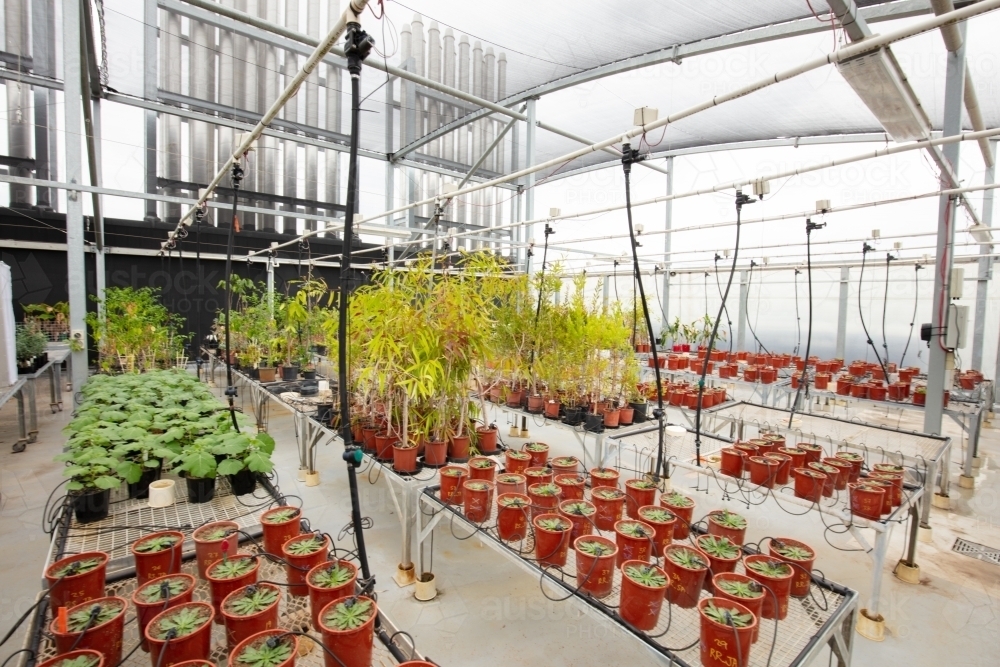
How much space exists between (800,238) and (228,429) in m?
11.5

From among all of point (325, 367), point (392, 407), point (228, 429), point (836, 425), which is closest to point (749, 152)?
point (836, 425)

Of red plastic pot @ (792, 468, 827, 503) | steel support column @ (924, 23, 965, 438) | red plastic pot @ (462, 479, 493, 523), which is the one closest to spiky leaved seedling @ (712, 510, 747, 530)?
red plastic pot @ (792, 468, 827, 503)

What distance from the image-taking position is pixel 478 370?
12.8 ft

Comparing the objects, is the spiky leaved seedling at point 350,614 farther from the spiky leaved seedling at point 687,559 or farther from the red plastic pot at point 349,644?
the spiky leaved seedling at point 687,559

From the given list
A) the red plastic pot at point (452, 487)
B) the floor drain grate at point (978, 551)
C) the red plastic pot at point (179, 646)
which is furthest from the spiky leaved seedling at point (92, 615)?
the floor drain grate at point (978, 551)

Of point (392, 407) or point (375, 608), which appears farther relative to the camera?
point (392, 407)

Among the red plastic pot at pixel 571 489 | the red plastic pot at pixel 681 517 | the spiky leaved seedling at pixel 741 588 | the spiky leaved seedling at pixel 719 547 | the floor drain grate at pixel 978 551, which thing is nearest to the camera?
the spiky leaved seedling at pixel 741 588

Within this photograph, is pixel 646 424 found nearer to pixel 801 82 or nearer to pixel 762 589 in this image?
pixel 762 589

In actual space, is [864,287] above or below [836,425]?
above

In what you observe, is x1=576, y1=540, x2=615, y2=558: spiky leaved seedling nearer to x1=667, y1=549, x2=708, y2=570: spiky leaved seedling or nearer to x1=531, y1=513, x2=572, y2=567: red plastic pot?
x1=531, y1=513, x2=572, y2=567: red plastic pot

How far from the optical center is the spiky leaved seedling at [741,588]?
1.57m

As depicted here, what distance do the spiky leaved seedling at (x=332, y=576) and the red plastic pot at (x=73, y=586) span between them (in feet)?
2.22

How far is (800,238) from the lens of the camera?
10.3 meters

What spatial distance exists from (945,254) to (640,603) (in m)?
4.25
